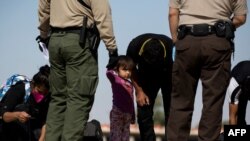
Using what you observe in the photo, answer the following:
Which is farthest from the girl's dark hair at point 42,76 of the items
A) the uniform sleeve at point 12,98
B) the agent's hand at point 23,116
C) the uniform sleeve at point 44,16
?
the uniform sleeve at point 44,16

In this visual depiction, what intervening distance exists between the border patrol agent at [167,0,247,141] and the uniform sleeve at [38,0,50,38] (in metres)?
1.32

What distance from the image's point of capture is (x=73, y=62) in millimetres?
5508

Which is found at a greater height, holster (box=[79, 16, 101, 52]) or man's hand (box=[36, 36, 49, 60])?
holster (box=[79, 16, 101, 52])

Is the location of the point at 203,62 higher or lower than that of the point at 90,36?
lower

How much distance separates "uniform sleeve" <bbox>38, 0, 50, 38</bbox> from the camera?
19.4 ft

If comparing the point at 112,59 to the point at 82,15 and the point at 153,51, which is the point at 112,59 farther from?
the point at 153,51

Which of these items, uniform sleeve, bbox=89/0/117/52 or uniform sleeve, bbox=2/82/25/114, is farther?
uniform sleeve, bbox=2/82/25/114

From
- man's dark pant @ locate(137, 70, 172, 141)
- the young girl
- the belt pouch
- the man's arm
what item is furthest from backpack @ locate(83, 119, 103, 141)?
the belt pouch

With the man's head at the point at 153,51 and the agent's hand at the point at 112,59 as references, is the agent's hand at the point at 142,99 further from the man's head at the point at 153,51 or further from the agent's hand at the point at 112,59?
the agent's hand at the point at 112,59

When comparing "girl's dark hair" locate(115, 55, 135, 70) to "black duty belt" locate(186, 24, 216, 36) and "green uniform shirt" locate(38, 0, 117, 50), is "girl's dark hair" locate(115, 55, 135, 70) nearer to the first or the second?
"green uniform shirt" locate(38, 0, 117, 50)

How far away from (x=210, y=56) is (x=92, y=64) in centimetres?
106

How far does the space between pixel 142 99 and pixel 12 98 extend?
A: 144 cm

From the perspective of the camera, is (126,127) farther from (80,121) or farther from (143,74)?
(80,121)

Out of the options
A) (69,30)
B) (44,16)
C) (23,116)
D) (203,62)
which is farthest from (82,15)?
(23,116)
